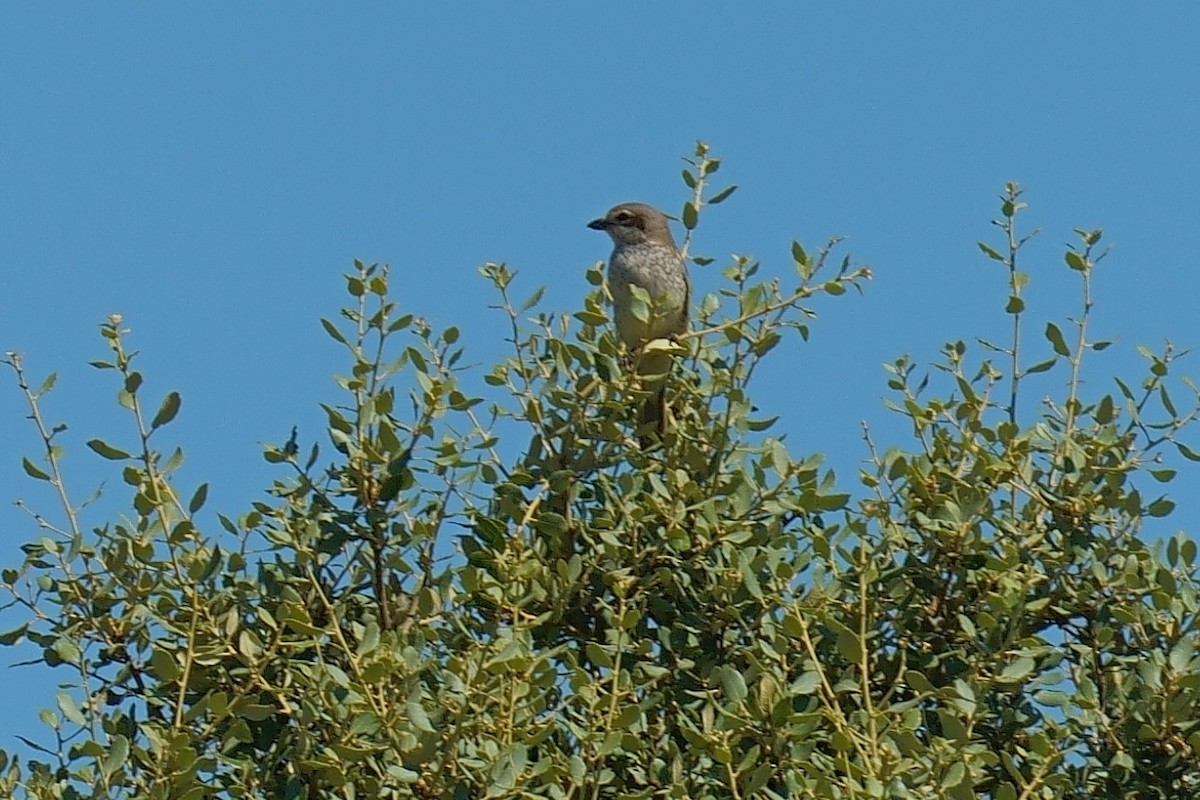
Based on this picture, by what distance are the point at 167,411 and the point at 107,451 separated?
0.18 m

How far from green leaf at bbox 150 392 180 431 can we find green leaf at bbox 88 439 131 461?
0.11m

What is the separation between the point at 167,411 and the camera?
4.50 metres

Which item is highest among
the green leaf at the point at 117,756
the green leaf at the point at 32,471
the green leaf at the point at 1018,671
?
the green leaf at the point at 32,471

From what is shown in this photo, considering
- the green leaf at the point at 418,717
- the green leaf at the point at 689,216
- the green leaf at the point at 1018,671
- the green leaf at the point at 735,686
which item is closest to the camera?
the green leaf at the point at 418,717

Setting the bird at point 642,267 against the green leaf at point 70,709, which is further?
the bird at point 642,267

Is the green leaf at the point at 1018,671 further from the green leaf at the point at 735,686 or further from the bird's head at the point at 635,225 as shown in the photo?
the bird's head at the point at 635,225

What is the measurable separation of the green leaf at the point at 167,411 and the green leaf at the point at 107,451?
110mm

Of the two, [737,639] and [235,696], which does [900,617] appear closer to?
[737,639]

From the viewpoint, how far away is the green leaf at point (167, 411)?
4480 mm

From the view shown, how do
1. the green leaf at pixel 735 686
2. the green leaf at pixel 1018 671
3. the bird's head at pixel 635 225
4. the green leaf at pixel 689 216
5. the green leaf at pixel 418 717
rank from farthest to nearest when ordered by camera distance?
the bird's head at pixel 635 225
the green leaf at pixel 689 216
the green leaf at pixel 1018 671
the green leaf at pixel 735 686
the green leaf at pixel 418 717

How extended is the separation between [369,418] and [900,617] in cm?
127

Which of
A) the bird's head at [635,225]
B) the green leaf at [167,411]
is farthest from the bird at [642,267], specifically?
the green leaf at [167,411]

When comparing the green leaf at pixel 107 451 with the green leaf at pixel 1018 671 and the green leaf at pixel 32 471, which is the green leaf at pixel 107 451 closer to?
the green leaf at pixel 32 471

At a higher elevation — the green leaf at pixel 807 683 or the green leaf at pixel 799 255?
the green leaf at pixel 799 255
